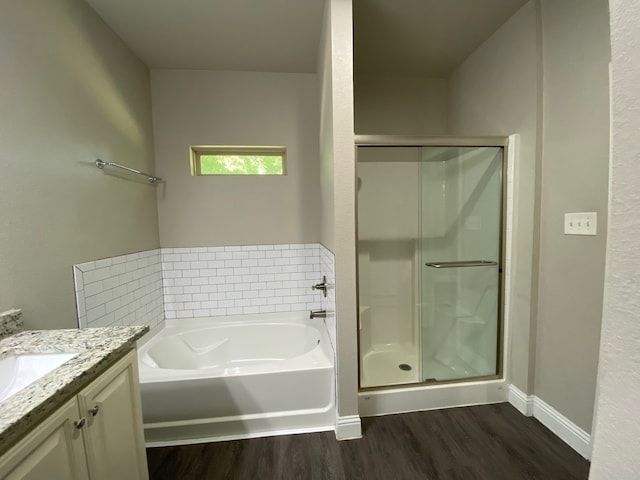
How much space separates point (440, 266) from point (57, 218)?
2.45 meters

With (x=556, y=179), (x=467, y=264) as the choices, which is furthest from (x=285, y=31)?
(x=467, y=264)

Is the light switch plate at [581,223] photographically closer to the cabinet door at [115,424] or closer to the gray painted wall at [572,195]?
the gray painted wall at [572,195]

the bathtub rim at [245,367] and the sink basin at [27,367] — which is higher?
the sink basin at [27,367]

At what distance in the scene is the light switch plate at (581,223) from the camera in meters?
1.37

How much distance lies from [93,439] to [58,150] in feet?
4.65

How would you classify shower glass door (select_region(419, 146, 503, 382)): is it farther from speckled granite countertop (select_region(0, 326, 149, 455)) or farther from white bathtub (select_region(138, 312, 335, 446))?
speckled granite countertop (select_region(0, 326, 149, 455))

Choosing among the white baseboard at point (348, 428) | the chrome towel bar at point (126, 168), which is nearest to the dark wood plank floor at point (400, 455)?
the white baseboard at point (348, 428)

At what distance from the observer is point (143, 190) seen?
2186 mm

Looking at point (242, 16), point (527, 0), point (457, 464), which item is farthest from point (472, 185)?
point (242, 16)

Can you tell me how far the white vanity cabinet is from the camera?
2.20ft

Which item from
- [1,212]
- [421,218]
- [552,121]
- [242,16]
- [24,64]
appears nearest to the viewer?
[1,212]

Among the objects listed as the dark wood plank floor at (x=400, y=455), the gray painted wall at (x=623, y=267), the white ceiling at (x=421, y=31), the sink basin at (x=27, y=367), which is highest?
the white ceiling at (x=421, y=31)

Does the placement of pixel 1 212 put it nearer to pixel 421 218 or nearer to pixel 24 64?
pixel 24 64

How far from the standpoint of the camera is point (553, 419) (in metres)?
1.62
